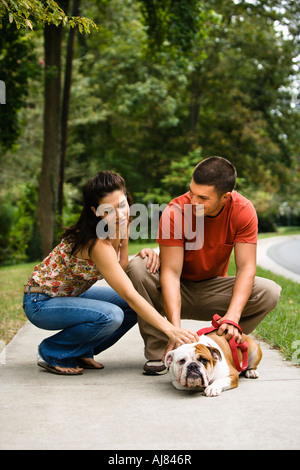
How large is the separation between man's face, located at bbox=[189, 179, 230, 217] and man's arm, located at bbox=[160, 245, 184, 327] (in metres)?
0.34

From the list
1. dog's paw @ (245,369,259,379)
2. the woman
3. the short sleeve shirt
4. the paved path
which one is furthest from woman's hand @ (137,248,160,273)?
the paved path

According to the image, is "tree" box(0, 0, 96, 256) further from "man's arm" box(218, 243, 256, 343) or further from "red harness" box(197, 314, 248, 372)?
"red harness" box(197, 314, 248, 372)

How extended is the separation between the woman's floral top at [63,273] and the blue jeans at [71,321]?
0.29 feet

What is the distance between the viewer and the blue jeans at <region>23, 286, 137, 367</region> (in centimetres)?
403

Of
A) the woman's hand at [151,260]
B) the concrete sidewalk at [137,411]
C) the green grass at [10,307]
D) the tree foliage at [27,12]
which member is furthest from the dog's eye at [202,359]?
the green grass at [10,307]

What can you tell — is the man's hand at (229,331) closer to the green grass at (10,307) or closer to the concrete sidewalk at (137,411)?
the concrete sidewalk at (137,411)

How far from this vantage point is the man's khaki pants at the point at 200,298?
4.25m

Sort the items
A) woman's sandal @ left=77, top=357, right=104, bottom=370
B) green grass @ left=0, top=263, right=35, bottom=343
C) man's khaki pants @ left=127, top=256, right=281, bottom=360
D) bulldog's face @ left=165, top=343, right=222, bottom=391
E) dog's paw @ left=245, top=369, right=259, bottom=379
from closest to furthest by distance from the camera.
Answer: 1. bulldog's face @ left=165, top=343, right=222, bottom=391
2. dog's paw @ left=245, top=369, right=259, bottom=379
3. man's khaki pants @ left=127, top=256, right=281, bottom=360
4. woman's sandal @ left=77, top=357, right=104, bottom=370
5. green grass @ left=0, top=263, right=35, bottom=343

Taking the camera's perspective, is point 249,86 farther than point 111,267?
Yes

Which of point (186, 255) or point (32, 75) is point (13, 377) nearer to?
point (186, 255)

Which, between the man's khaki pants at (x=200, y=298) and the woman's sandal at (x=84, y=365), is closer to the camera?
the man's khaki pants at (x=200, y=298)

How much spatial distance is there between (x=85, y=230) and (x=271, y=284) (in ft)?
5.04
